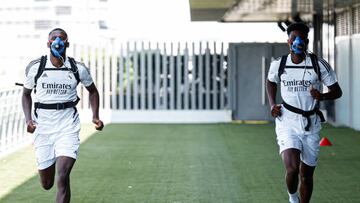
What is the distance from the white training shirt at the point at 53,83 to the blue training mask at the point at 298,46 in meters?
2.13

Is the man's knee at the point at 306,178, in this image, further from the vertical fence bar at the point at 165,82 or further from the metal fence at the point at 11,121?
→ the vertical fence bar at the point at 165,82

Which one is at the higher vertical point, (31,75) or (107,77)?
(31,75)

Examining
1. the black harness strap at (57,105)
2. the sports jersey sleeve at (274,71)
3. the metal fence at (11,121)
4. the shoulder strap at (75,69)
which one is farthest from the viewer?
the metal fence at (11,121)

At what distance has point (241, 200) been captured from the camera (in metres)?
10.5

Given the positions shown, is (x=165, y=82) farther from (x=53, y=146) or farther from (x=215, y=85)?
(x=53, y=146)

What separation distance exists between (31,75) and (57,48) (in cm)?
37

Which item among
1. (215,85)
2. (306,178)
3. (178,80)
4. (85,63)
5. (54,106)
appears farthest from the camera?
(178,80)

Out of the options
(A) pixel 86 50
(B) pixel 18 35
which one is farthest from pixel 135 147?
(B) pixel 18 35

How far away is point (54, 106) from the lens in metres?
8.55

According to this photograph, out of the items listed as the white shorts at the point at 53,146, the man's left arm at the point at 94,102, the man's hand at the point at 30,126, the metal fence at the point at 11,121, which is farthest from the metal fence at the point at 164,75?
the man's hand at the point at 30,126

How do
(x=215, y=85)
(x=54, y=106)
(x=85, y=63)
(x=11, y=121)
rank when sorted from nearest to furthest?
(x=54, y=106)
(x=11, y=121)
(x=85, y=63)
(x=215, y=85)

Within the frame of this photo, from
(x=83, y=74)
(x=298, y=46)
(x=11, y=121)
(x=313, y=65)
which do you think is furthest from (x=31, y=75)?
(x=11, y=121)

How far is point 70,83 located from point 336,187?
14.8 ft

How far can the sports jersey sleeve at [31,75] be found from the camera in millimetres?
8633
